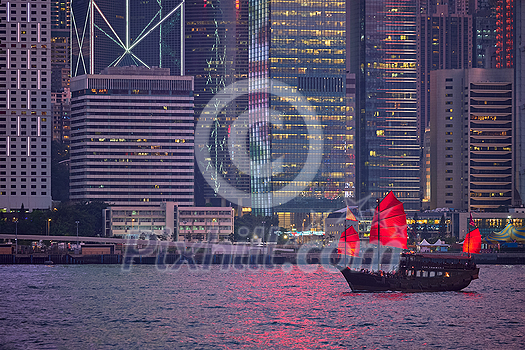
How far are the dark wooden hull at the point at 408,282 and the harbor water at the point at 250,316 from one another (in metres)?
1.49

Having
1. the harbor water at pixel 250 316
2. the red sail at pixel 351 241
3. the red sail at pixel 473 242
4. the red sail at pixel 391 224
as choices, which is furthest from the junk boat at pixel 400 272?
the red sail at pixel 473 242

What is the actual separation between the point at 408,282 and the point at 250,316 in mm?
40798

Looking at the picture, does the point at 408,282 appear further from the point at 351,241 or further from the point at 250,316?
the point at 250,316

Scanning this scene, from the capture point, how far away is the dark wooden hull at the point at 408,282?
153 metres

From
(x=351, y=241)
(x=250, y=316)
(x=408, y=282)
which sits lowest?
(x=250, y=316)

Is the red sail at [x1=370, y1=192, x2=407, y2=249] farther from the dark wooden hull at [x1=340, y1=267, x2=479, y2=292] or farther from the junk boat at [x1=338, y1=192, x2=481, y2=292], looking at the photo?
the dark wooden hull at [x1=340, y1=267, x2=479, y2=292]

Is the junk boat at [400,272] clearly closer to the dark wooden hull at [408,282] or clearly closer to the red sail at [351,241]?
the dark wooden hull at [408,282]

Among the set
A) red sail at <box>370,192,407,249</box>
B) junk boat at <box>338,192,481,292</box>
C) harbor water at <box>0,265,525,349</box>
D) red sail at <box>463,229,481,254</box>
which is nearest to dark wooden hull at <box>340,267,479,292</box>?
junk boat at <box>338,192,481,292</box>

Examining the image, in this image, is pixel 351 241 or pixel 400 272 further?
pixel 351 241

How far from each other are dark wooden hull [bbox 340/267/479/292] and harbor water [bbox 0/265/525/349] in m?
1.49

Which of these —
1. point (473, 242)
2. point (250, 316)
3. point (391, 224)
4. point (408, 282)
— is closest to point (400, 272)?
point (408, 282)

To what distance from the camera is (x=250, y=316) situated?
125 meters

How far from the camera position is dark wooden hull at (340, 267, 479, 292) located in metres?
153

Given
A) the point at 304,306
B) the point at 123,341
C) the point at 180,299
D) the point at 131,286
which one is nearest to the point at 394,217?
the point at 304,306
